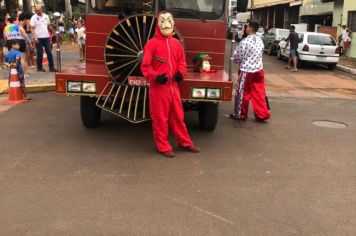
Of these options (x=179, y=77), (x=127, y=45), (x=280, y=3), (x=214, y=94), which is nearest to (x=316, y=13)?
(x=280, y=3)

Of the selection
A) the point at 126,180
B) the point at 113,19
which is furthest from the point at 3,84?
the point at 126,180

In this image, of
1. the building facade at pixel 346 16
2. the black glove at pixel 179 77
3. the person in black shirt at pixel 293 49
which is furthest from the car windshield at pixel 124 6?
the building facade at pixel 346 16

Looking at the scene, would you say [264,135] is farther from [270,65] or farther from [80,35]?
[270,65]

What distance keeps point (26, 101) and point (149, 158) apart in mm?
4504

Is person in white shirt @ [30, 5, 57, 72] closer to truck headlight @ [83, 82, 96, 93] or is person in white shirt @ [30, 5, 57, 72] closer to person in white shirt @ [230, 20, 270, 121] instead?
person in white shirt @ [230, 20, 270, 121]

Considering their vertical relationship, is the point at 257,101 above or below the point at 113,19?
below

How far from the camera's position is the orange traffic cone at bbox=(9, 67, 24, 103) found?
912 centimetres

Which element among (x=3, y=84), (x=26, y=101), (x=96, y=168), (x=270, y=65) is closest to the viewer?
(x=96, y=168)

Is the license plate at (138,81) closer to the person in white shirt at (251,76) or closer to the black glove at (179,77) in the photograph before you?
the black glove at (179,77)

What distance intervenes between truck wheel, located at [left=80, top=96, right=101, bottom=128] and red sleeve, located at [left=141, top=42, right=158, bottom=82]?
4.89ft

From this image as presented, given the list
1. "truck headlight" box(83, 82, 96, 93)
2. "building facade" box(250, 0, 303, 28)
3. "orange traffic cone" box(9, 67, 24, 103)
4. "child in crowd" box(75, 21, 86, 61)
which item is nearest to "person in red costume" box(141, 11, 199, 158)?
"truck headlight" box(83, 82, 96, 93)

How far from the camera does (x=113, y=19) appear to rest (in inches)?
266

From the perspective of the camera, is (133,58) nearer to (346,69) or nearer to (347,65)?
(346,69)

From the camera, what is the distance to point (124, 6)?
6.77 metres
